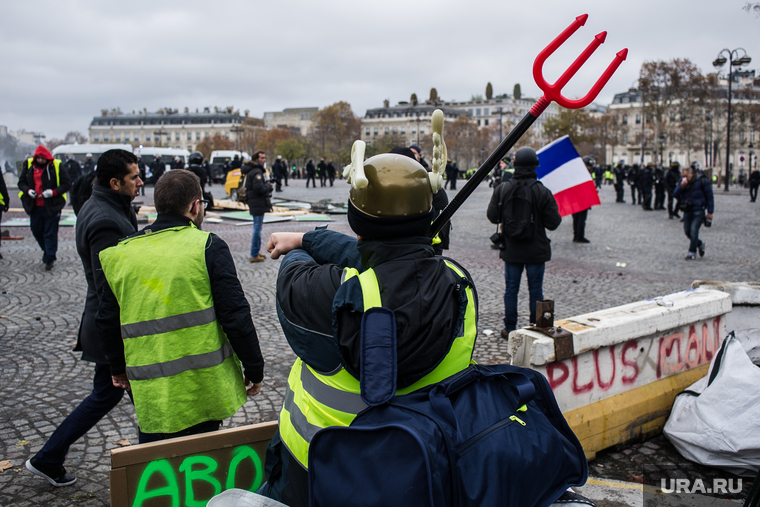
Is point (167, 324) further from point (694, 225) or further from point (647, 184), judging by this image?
point (647, 184)

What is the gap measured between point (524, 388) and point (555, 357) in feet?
5.62

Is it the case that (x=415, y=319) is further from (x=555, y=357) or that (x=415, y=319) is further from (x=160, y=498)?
(x=555, y=357)

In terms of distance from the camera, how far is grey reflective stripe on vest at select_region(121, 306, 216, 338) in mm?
2398

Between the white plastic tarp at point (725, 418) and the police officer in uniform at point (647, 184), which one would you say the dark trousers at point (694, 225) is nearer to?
the white plastic tarp at point (725, 418)

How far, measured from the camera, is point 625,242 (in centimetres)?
1279

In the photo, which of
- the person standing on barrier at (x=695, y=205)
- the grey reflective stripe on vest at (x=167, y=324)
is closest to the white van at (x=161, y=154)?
the person standing on barrier at (x=695, y=205)

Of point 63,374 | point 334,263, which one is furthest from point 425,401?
point 63,374

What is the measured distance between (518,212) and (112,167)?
3682mm

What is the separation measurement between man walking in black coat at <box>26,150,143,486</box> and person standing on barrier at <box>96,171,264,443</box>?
489 millimetres

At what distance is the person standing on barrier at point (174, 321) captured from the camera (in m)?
2.38

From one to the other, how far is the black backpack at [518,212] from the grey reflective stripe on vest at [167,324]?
12.3 feet

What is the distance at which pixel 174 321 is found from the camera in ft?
7.88

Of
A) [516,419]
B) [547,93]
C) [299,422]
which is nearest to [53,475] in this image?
[299,422]

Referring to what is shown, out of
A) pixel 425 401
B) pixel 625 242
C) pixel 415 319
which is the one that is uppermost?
pixel 415 319
